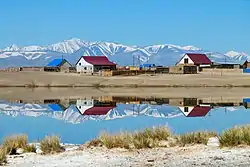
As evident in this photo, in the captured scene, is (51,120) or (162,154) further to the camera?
(51,120)

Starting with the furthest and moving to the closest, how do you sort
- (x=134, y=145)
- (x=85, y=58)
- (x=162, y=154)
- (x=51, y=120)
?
(x=85, y=58) → (x=51, y=120) → (x=134, y=145) → (x=162, y=154)

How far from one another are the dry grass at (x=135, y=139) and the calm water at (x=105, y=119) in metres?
2.94

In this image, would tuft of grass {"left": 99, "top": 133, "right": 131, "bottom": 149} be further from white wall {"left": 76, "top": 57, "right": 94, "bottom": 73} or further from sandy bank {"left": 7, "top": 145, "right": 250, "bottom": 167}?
white wall {"left": 76, "top": 57, "right": 94, "bottom": 73}

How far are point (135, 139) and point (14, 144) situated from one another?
2993 millimetres

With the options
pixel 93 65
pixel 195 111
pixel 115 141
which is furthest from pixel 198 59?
pixel 115 141

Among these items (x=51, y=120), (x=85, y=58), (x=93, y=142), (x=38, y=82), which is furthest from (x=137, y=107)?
(x=85, y=58)

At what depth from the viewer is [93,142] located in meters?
13.7

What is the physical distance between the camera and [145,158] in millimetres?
11758

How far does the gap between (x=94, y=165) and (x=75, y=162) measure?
587 millimetres

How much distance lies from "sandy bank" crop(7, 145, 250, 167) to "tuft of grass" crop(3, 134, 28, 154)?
0.43 meters

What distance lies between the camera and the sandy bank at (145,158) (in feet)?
36.3

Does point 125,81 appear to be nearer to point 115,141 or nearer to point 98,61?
point 98,61

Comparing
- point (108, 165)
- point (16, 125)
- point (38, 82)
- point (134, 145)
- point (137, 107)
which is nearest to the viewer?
point (108, 165)

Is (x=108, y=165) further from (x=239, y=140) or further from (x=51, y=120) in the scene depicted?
(x=51, y=120)
